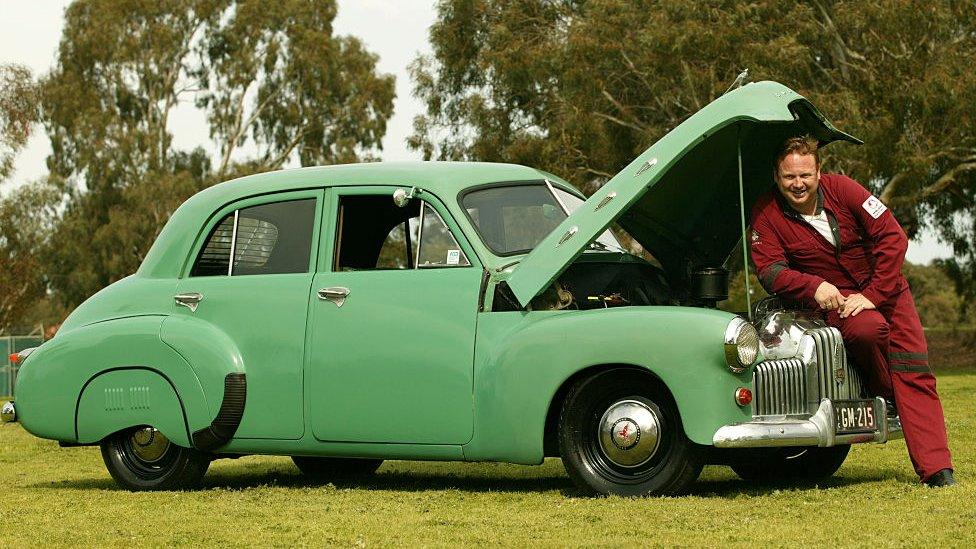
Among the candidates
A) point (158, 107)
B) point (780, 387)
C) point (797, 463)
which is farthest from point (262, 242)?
point (158, 107)

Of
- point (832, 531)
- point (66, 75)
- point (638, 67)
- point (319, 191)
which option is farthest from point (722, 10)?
point (66, 75)

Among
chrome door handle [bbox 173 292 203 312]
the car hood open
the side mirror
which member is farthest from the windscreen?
chrome door handle [bbox 173 292 203 312]

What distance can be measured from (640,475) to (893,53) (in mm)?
26308

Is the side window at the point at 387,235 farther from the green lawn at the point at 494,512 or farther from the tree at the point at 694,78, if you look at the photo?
the tree at the point at 694,78

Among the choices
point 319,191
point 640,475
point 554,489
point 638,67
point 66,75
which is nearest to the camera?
point 640,475

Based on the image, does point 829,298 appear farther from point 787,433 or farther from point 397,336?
point 397,336

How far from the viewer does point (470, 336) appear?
7.83 metres

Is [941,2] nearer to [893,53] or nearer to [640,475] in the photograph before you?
[893,53]

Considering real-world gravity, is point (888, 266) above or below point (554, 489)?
above

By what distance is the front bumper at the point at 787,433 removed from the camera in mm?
6875

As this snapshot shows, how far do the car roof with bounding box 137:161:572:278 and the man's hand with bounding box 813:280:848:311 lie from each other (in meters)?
2.12

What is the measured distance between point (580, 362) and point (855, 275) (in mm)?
1704

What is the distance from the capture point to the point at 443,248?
26.8ft

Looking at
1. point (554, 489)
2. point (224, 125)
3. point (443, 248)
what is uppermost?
point (224, 125)
